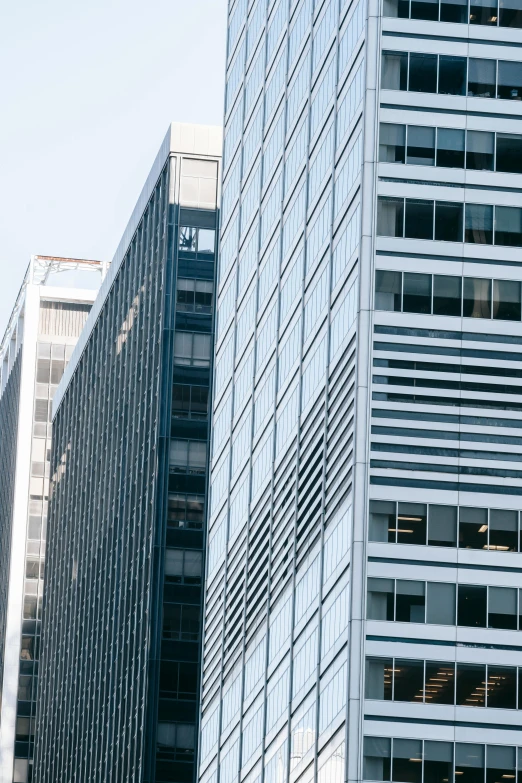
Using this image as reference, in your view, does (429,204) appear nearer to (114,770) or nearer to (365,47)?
(365,47)

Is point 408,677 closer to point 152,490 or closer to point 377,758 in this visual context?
point 377,758

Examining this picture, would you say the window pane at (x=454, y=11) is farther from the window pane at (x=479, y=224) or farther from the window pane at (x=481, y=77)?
the window pane at (x=479, y=224)

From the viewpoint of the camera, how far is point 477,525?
255 feet

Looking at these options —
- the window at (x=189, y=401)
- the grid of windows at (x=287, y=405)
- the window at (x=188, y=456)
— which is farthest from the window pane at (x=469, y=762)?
the window at (x=189, y=401)

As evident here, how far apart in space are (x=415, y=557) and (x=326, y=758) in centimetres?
1011

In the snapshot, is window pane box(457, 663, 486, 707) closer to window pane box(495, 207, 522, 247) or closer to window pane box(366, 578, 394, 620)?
window pane box(366, 578, 394, 620)

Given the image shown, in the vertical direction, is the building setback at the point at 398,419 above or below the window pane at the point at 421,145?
below

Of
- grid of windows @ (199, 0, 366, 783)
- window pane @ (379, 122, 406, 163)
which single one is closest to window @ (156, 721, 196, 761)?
grid of windows @ (199, 0, 366, 783)

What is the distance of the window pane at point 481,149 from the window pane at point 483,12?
5.74m

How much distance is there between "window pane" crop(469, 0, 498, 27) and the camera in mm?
84125

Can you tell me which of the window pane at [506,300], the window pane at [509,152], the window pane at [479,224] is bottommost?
the window pane at [506,300]

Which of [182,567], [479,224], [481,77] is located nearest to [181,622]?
[182,567]

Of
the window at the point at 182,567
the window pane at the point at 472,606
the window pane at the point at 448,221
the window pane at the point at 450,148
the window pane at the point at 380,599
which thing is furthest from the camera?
the window at the point at 182,567

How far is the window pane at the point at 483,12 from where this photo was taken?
276 feet
